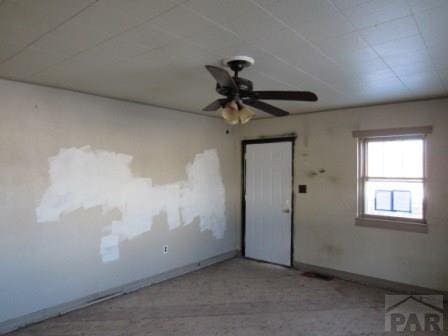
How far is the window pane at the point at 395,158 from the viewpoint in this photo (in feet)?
13.2

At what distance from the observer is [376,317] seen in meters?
3.34

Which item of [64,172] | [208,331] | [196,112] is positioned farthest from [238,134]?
[208,331]

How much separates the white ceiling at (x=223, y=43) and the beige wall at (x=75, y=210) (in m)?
0.37

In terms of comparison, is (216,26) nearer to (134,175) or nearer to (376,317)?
(134,175)

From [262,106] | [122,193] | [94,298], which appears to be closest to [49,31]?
[262,106]

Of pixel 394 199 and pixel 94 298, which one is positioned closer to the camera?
pixel 94 298

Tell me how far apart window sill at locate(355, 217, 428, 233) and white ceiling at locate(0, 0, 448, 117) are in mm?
1632

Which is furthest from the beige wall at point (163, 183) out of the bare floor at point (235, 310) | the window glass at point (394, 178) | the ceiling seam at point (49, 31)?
the ceiling seam at point (49, 31)

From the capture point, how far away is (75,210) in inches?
140

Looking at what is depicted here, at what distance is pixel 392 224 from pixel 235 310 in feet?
7.53

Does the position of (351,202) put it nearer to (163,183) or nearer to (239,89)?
(163,183)

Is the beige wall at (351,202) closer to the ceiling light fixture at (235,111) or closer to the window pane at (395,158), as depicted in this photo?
the window pane at (395,158)

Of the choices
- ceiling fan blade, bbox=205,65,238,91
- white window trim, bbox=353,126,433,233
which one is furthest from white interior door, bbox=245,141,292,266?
ceiling fan blade, bbox=205,65,238,91

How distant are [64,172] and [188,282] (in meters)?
2.17
